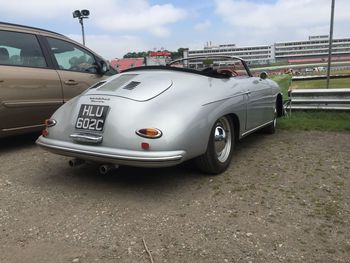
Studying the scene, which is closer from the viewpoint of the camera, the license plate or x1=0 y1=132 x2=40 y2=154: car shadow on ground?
the license plate

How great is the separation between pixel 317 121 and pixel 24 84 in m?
5.01

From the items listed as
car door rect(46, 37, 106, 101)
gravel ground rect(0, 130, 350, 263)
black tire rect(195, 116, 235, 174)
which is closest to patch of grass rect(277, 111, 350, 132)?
gravel ground rect(0, 130, 350, 263)

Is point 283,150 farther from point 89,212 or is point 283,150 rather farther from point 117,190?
point 89,212

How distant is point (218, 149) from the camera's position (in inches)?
169

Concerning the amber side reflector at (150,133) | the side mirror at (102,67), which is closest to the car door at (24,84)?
the side mirror at (102,67)

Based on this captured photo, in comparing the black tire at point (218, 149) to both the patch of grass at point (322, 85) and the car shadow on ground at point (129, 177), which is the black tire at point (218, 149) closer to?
the car shadow on ground at point (129, 177)

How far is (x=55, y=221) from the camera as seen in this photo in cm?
319

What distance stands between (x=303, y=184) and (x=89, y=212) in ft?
6.78

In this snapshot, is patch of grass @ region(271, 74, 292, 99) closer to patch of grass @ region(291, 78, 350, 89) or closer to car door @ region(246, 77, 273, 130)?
car door @ region(246, 77, 273, 130)

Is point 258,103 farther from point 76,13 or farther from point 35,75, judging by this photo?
point 76,13

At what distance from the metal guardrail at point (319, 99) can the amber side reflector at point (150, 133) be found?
5.40 m

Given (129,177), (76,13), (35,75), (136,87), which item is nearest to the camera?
(136,87)

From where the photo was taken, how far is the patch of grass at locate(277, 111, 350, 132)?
679 cm

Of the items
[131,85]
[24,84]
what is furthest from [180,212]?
[24,84]
